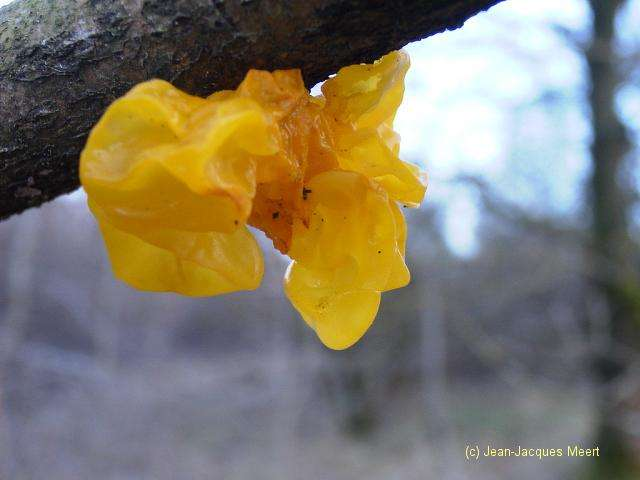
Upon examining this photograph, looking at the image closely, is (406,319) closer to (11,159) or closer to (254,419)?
(254,419)

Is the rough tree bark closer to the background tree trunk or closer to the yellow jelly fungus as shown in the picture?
the yellow jelly fungus

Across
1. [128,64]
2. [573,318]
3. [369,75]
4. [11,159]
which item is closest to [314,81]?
[369,75]

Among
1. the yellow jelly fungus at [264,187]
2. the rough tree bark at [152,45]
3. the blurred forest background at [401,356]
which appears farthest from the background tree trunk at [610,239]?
the rough tree bark at [152,45]

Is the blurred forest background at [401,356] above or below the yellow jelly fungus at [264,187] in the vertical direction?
below

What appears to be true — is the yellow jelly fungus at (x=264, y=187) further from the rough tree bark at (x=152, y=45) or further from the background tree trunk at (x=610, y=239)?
the background tree trunk at (x=610, y=239)

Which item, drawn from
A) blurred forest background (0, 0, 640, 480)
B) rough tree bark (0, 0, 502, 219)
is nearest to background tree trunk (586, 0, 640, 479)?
blurred forest background (0, 0, 640, 480)

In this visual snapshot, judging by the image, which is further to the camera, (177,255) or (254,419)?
(254,419)
